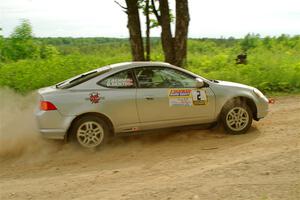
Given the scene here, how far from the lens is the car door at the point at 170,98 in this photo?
25.3 ft

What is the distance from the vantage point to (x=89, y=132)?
294 inches

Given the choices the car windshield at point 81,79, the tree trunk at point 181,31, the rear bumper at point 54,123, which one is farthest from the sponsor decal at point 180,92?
the tree trunk at point 181,31

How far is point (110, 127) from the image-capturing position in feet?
24.9

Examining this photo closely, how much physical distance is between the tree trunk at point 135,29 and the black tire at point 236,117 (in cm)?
571

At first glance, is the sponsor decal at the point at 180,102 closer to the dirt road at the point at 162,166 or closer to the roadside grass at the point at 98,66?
the dirt road at the point at 162,166

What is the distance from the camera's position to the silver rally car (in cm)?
739

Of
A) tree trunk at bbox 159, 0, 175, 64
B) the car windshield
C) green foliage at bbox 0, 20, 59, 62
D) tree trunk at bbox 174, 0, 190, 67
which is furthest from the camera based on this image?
green foliage at bbox 0, 20, 59, 62

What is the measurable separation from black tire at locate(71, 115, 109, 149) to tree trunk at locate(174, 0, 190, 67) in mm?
5982

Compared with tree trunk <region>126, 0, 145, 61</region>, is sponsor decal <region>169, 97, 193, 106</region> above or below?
below

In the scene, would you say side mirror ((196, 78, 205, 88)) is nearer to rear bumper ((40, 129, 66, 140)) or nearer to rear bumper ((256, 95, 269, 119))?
rear bumper ((256, 95, 269, 119))

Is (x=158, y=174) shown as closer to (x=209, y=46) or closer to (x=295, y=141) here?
(x=295, y=141)

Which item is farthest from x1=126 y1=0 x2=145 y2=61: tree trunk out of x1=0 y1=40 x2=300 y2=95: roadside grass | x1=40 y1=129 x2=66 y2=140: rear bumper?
x1=40 y1=129 x2=66 y2=140: rear bumper

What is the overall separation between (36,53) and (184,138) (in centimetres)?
1211

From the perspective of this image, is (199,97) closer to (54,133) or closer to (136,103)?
(136,103)
